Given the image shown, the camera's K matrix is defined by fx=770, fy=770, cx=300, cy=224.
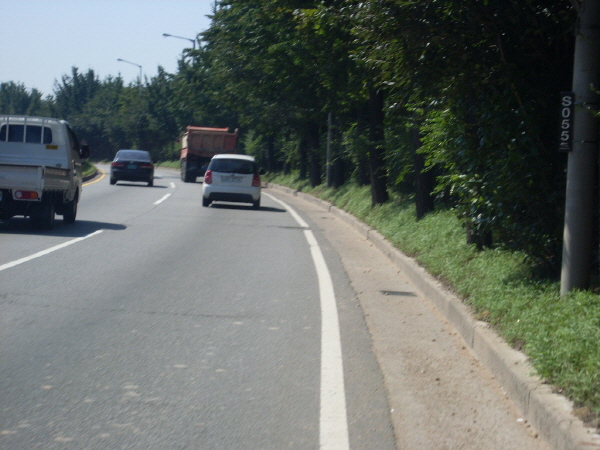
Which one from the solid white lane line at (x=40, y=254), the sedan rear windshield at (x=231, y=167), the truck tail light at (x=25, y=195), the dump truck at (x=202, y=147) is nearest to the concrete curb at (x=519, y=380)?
the solid white lane line at (x=40, y=254)

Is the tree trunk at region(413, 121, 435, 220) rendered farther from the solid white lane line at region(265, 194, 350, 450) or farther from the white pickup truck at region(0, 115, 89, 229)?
the white pickup truck at region(0, 115, 89, 229)

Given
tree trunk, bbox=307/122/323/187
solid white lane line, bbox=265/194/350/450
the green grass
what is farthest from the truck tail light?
tree trunk, bbox=307/122/323/187

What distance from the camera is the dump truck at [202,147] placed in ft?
136

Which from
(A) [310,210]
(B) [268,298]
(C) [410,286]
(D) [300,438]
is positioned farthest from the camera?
(A) [310,210]

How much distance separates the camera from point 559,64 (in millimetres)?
8055

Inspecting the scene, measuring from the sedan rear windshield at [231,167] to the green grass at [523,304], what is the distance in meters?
10.9

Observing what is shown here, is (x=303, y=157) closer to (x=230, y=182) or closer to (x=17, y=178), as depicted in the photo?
(x=230, y=182)

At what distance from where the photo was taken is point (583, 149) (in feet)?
22.6

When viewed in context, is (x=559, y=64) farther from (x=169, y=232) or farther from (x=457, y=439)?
(x=169, y=232)

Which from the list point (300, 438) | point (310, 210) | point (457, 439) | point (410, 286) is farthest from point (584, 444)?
point (310, 210)

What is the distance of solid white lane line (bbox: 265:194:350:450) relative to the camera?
4.65 m

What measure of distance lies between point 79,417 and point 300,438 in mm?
1380

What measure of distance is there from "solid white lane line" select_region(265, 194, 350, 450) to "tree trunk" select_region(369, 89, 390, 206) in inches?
367

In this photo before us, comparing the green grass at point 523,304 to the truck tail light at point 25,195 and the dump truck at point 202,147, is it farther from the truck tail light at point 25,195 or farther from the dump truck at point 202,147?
the dump truck at point 202,147
